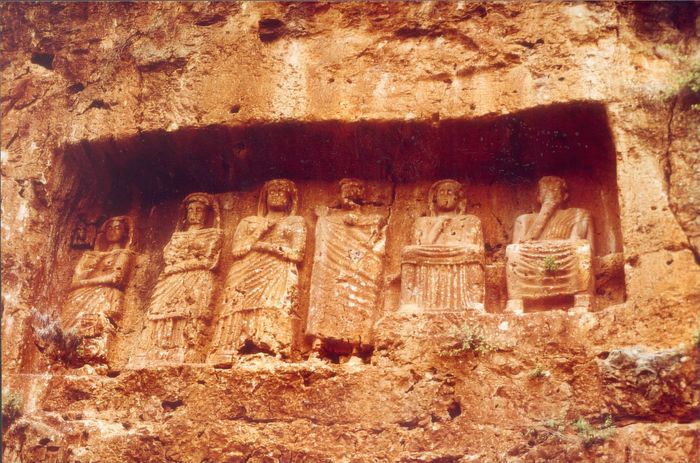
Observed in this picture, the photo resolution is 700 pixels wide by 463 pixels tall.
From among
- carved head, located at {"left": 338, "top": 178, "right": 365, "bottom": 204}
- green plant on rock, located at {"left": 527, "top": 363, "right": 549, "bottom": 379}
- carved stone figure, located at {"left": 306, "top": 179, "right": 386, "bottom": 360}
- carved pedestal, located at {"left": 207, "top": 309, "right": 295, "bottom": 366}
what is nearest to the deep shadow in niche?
carved head, located at {"left": 338, "top": 178, "right": 365, "bottom": 204}

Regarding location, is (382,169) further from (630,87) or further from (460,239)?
(630,87)

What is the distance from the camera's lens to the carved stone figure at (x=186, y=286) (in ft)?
23.6

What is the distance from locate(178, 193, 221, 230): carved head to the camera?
7.92 meters

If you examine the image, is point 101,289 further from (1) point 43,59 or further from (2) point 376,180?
(2) point 376,180

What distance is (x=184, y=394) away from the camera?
669 centimetres

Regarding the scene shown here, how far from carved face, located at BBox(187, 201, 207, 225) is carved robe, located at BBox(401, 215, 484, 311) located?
1906 millimetres

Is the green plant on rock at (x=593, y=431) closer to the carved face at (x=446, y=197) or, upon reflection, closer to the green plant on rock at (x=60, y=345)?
the carved face at (x=446, y=197)

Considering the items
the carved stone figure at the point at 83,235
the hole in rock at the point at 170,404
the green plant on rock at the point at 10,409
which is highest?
the carved stone figure at the point at 83,235

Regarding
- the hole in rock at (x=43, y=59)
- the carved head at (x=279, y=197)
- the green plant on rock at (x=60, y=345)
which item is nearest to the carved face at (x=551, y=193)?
the carved head at (x=279, y=197)

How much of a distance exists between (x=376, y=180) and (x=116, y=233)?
236 centimetres

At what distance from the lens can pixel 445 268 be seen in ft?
22.9

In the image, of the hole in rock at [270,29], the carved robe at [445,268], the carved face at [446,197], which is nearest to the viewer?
the carved robe at [445,268]

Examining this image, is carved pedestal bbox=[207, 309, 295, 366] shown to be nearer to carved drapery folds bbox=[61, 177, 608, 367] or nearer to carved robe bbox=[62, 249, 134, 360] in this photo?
carved drapery folds bbox=[61, 177, 608, 367]

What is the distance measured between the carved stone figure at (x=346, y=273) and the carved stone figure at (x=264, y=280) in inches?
7.5
